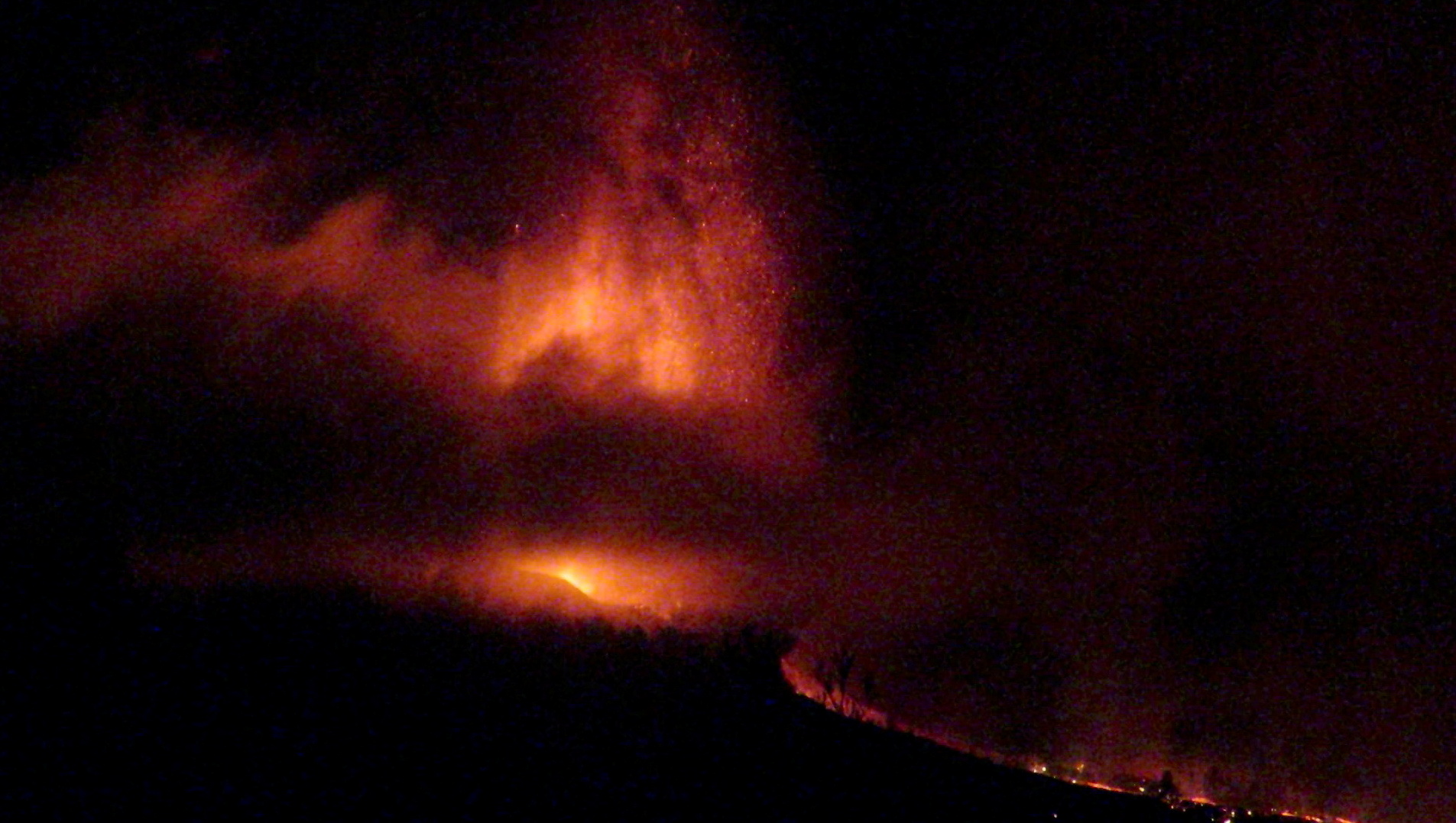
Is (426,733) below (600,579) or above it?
below

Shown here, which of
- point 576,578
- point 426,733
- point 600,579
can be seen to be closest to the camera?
point 426,733

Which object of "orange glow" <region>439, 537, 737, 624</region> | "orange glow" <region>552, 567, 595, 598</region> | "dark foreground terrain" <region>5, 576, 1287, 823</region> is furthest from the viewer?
"orange glow" <region>552, 567, 595, 598</region>

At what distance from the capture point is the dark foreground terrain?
6805mm

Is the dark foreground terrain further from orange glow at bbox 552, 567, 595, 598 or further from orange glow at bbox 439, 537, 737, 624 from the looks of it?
orange glow at bbox 552, 567, 595, 598

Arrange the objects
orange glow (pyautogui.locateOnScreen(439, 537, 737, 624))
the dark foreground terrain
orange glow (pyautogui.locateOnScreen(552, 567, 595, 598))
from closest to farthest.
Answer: the dark foreground terrain < orange glow (pyautogui.locateOnScreen(439, 537, 737, 624)) < orange glow (pyautogui.locateOnScreen(552, 567, 595, 598))

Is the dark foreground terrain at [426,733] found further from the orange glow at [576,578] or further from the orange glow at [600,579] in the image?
the orange glow at [576,578]

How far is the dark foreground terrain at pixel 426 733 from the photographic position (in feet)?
22.3

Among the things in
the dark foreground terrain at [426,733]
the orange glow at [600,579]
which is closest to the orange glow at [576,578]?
the orange glow at [600,579]

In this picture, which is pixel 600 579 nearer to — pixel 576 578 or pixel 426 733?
pixel 576 578

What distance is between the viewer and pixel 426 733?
776 centimetres

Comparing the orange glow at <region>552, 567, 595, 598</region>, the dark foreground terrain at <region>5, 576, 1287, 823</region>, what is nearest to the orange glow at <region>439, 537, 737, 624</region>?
the orange glow at <region>552, 567, 595, 598</region>

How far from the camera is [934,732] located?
15188 mm

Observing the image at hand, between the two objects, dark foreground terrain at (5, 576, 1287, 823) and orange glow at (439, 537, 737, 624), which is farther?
orange glow at (439, 537, 737, 624)

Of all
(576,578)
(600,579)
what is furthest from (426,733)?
(600,579)
